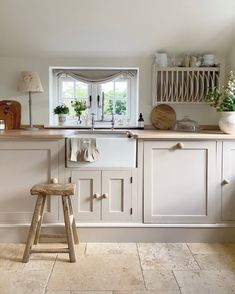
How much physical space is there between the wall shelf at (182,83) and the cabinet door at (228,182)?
0.86 meters

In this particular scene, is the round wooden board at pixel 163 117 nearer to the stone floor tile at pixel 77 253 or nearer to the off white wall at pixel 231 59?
the off white wall at pixel 231 59

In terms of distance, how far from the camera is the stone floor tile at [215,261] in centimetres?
261

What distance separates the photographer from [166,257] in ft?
9.18

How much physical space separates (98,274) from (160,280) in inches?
16.4

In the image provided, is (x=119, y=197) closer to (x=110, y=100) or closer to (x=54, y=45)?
(x=110, y=100)

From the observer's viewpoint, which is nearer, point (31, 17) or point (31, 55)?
point (31, 17)

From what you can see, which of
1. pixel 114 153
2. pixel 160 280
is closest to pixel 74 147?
pixel 114 153

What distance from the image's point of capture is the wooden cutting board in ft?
12.4

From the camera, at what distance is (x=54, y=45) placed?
3639 millimetres

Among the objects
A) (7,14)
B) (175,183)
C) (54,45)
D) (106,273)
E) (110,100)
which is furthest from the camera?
(110,100)

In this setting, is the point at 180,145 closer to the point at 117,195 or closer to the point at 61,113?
the point at 117,195

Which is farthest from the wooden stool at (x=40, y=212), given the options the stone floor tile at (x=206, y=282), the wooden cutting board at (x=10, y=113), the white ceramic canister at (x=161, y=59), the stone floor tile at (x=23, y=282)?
the white ceramic canister at (x=161, y=59)

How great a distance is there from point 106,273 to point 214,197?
1.13 metres

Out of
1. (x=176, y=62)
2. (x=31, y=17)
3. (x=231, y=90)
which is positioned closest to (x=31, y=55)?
(x=31, y=17)
